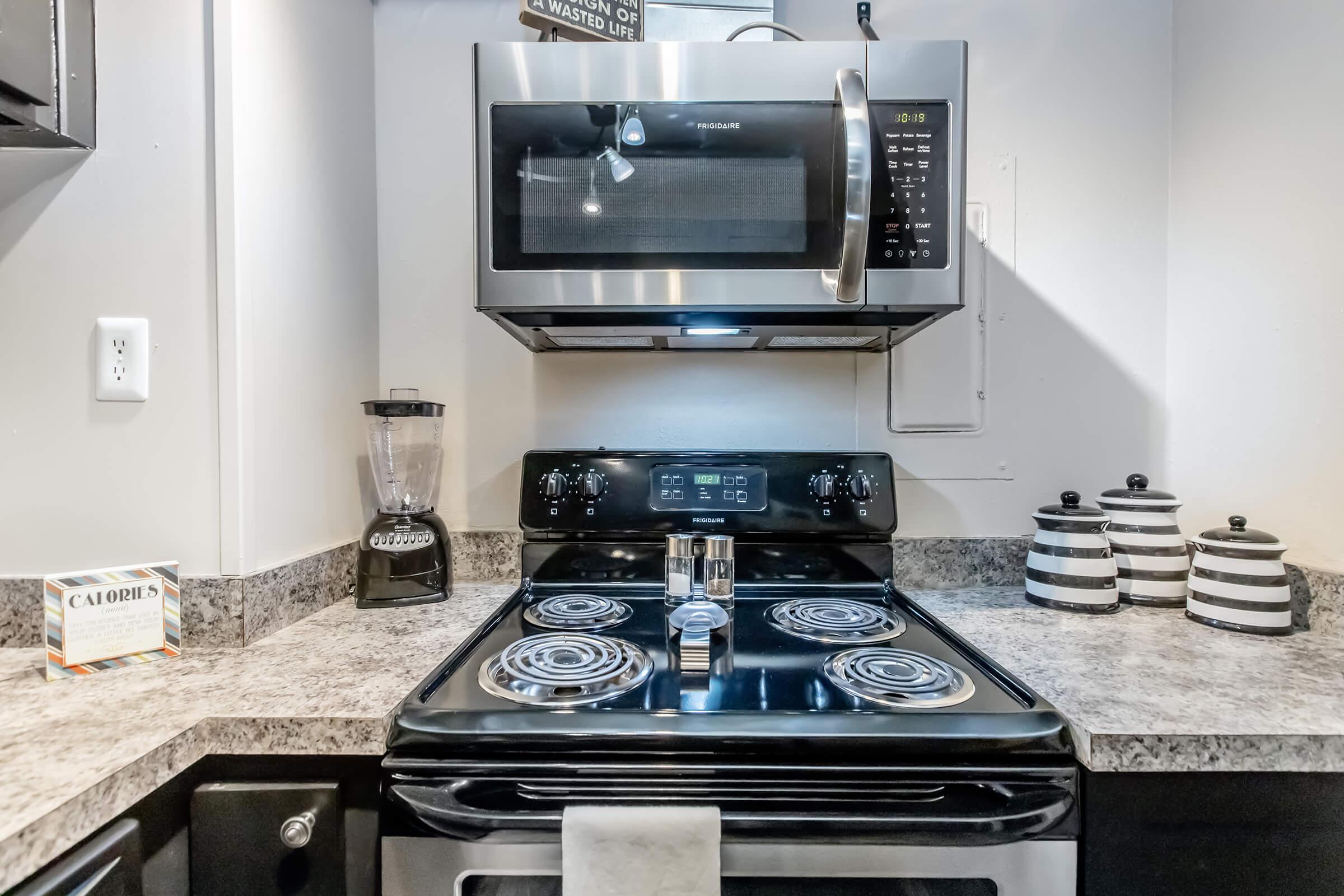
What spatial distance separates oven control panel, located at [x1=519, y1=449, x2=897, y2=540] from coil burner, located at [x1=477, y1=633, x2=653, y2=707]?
0.32m

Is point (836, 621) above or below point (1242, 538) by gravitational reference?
below

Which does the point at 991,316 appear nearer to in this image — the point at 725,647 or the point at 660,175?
the point at 660,175

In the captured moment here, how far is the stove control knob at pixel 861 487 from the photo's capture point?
118 cm

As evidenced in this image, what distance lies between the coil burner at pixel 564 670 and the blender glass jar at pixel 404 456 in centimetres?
49

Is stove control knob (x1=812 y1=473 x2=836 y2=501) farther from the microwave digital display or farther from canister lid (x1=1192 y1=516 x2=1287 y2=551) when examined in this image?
canister lid (x1=1192 y1=516 x2=1287 y2=551)

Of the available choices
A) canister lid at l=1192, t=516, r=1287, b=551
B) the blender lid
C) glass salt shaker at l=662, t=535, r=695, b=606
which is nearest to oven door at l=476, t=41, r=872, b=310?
the blender lid

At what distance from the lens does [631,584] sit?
1.19m

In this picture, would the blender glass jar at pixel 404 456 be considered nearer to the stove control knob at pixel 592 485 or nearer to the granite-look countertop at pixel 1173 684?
the stove control knob at pixel 592 485

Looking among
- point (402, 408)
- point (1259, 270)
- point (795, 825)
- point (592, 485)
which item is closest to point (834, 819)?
point (795, 825)

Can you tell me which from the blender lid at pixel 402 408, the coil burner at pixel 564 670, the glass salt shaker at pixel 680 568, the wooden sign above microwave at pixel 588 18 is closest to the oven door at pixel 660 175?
the wooden sign above microwave at pixel 588 18

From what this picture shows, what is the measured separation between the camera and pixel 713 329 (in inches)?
41.7

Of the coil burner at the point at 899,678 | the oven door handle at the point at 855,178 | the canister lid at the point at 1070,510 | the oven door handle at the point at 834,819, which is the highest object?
the oven door handle at the point at 855,178

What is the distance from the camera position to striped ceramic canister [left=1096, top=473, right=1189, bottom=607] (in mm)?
1104

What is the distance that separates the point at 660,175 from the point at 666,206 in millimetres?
48
